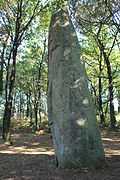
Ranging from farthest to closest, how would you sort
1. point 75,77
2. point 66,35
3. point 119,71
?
1. point 119,71
2. point 66,35
3. point 75,77

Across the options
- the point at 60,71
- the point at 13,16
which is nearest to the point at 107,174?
the point at 60,71

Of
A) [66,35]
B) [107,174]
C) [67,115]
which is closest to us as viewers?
[107,174]

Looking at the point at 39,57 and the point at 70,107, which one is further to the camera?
the point at 39,57

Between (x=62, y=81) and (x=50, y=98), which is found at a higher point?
(x=62, y=81)

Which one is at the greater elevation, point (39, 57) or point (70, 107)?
point (39, 57)

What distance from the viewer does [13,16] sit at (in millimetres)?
11945

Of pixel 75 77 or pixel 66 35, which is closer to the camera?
pixel 75 77

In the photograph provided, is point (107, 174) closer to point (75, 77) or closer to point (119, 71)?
point (75, 77)

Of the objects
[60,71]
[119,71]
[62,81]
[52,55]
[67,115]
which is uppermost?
[119,71]

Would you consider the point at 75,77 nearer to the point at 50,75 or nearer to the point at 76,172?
the point at 50,75

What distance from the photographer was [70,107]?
464 cm

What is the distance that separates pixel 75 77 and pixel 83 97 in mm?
601

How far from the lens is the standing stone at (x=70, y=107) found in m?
4.40

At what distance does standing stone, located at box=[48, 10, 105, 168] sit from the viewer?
4398 millimetres
